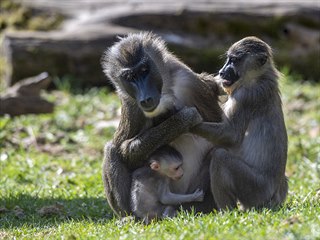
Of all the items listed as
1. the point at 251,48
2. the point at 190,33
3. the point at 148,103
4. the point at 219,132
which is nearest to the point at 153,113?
the point at 148,103

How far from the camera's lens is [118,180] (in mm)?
8195

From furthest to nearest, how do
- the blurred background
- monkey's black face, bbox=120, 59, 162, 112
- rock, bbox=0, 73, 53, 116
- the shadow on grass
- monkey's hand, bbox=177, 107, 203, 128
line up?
the blurred background, rock, bbox=0, 73, 53, 116, the shadow on grass, monkey's hand, bbox=177, 107, 203, 128, monkey's black face, bbox=120, 59, 162, 112

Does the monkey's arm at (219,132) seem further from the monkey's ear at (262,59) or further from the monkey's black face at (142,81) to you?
the monkey's ear at (262,59)

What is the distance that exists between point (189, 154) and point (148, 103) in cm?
88

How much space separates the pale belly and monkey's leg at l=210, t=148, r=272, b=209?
0.51 metres

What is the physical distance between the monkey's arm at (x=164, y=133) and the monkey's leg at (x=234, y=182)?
41cm

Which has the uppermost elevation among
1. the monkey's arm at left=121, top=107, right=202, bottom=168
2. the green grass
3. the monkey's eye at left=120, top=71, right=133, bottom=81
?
the monkey's eye at left=120, top=71, right=133, bottom=81

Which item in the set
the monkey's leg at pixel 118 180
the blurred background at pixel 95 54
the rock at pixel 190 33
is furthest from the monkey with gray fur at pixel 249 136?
the rock at pixel 190 33

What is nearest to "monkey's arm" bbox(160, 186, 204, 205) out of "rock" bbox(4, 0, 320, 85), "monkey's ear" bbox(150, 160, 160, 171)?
"monkey's ear" bbox(150, 160, 160, 171)

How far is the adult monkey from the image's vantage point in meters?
7.85

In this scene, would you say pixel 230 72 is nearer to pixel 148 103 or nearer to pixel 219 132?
pixel 219 132

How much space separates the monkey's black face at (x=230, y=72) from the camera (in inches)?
313

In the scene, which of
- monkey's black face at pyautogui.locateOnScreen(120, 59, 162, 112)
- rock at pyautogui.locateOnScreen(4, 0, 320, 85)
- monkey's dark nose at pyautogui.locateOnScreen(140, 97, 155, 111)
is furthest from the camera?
rock at pyautogui.locateOnScreen(4, 0, 320, 85)

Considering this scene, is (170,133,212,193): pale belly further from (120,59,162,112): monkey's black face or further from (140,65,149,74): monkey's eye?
(140,65,149,74): monkey's eye
